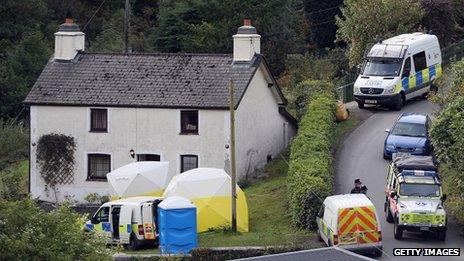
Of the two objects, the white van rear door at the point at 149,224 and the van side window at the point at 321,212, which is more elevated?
the van side window at the point at 321,212

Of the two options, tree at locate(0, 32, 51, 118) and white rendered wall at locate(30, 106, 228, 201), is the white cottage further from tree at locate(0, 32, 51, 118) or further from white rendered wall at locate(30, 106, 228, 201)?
tree at locate(0, 32, 51, 118)

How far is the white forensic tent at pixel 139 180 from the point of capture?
151ft

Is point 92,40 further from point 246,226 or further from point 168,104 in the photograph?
point 246,226

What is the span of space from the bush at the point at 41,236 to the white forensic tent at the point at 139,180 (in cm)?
1446

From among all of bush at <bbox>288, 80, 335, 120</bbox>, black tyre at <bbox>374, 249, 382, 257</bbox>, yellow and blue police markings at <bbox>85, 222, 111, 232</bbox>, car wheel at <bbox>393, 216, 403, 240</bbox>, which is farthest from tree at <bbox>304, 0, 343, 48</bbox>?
black tyre at <bbox>374, 249, 382, 257</bbox>

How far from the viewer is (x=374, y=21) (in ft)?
206

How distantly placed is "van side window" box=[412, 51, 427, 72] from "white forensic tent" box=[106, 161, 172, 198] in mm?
14887

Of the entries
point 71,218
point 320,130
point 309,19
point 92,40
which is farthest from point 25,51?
point 71,218

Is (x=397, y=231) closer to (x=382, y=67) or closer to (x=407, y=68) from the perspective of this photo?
(x=382, y=67)

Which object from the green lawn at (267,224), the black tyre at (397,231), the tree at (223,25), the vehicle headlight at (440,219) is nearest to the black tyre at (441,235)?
the vehicle headlight at (440,219)

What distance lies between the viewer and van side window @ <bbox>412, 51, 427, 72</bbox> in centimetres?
5636

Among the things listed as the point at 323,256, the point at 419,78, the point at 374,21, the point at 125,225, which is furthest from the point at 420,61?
the point at 323,256

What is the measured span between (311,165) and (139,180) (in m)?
7.52

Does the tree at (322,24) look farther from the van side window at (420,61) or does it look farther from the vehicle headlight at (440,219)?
the vehicle headlight at (440,219)
